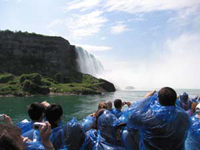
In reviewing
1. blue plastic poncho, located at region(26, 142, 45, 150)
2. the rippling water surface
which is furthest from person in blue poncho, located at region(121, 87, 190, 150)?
the rippling water surface

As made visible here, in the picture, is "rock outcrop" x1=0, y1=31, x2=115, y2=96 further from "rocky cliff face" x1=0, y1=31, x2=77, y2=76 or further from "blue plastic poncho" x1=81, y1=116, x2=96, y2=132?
"blue plastic poncho" x1=81, y1=116, x2=96, y2=132

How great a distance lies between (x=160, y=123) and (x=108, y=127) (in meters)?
1.24

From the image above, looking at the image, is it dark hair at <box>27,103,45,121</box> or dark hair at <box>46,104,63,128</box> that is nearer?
dark hair at <box>46,104,63,128</box>

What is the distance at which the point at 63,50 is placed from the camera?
454 feet

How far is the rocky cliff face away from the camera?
121 meters

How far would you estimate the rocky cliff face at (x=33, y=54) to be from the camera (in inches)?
4779

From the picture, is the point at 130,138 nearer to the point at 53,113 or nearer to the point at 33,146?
the point at 53,113

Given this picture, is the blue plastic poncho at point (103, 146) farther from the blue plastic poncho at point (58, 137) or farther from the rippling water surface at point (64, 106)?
the rippling water surface at point (64, 106)

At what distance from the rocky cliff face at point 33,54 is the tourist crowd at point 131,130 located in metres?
118

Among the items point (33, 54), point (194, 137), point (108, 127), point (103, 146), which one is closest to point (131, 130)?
point (108, 127)

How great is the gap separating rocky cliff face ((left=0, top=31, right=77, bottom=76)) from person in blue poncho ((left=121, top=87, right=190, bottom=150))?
119243 mm

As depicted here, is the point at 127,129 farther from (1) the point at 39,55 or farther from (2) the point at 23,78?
(1) the point at 39,55

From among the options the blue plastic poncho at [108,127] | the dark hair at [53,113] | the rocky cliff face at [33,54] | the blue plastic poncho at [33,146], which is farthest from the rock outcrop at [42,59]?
the blue plastic poncho at [33,146]

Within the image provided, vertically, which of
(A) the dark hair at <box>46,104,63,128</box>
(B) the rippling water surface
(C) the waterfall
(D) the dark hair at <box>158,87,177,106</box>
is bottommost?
(B) the rippling water surface
